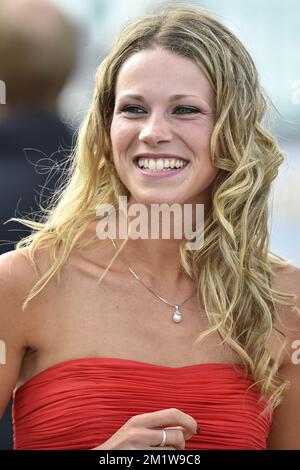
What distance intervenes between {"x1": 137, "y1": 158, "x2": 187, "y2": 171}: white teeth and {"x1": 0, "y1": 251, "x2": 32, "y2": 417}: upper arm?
1.21ft

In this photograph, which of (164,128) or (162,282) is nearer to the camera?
(164,128)

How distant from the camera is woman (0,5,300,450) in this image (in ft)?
6.46

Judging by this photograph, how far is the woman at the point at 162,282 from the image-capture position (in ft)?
6.46

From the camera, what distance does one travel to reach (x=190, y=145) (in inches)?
79.6

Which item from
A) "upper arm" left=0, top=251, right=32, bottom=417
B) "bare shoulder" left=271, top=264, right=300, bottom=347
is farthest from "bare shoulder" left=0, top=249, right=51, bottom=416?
"bare shoulder" left=271, top=264, right=300, bottom=347

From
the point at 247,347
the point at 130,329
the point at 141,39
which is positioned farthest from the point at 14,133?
the point at 247,347

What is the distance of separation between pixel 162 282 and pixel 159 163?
1.02ft

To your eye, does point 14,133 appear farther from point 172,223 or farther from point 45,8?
point 172,223

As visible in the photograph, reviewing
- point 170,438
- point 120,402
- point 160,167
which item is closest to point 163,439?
point 170,438

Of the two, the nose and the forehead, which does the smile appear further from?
the forehead

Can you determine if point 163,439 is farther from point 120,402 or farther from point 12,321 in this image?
point 12,321

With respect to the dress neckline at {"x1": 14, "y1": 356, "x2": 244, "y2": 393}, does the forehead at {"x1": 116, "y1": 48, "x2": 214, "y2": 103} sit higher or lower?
higher

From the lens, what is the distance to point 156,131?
1976mm

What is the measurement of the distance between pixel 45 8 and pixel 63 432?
4.01ft
